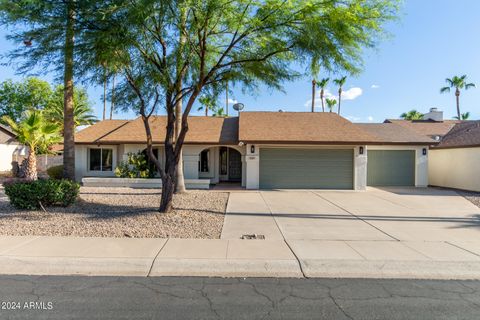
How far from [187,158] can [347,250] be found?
14.4m

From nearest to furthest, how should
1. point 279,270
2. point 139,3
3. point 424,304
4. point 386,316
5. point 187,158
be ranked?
point 386,316 → point 424,304 → point 279,270 → point 139,3 → point 187,158

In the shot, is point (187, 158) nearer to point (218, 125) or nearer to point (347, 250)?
point (218, 125)

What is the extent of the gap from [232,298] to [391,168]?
1860 centimetres

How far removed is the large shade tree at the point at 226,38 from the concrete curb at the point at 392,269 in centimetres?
534

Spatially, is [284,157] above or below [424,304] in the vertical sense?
above

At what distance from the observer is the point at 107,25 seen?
821 cm

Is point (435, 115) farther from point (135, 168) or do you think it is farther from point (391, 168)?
point (135, 168)

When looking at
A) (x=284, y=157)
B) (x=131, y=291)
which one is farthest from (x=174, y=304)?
(x=284, y=157)

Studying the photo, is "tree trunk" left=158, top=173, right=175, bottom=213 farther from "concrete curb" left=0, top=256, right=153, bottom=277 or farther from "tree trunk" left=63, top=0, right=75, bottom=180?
"concrete curb" left=0, top=256, right=153, bottom=277

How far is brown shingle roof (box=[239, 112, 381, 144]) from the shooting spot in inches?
699

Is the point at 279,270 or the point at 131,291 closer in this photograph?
the point at 131,291

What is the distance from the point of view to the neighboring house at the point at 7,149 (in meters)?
30.0

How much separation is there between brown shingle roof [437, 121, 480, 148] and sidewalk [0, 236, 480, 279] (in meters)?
14.0

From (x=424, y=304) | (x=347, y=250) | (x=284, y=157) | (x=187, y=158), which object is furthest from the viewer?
(x=187, y=158)
